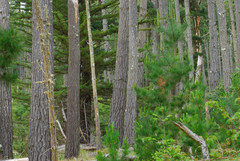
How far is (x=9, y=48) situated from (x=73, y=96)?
2791 millimetres

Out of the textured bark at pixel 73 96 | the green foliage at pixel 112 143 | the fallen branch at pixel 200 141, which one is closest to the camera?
the green foliage at pixel 112 143

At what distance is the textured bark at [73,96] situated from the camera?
7.92 meters

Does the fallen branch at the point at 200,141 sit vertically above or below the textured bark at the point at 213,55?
A: below

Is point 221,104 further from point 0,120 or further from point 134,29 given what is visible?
point 0,120

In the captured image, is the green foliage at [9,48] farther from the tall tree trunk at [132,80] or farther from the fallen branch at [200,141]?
the fallen branch at [200,141]

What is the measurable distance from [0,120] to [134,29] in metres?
5.22

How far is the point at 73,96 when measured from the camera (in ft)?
26.3

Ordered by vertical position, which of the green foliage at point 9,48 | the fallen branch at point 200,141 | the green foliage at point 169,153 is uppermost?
the green foliage at point 9,48

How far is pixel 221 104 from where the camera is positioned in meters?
4.25

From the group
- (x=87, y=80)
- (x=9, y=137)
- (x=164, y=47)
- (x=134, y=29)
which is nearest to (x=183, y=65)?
(x=164, y=47)

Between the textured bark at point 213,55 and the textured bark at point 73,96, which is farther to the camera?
the textured bark at point 213,55

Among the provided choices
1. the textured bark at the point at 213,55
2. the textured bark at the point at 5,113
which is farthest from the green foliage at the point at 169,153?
the textured bark at the point at 213,55

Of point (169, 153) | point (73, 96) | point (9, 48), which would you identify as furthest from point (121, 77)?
point (169, 153)

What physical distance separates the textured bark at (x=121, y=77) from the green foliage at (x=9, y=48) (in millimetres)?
3561
